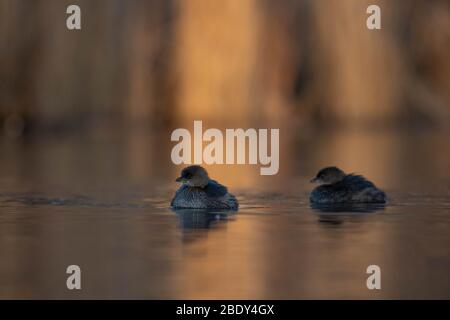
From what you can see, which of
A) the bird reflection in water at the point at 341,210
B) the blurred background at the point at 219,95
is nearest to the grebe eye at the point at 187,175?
the blurred background at the point at 219,95

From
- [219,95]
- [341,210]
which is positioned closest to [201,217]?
[341,210]

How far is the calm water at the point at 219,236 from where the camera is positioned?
720 centimetres

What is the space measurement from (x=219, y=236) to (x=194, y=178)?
205 centimetres

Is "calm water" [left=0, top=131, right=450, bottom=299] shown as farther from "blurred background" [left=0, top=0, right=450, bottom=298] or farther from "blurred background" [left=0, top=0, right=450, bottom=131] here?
"blurred background" [left=0, top=0, right=450, bottom=131]

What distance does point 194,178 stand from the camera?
441 inches

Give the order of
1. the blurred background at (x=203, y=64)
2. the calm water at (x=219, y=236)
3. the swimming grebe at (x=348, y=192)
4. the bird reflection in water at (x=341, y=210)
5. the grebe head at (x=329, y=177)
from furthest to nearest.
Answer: the blurred background at (x=203, y=64)
the grebe head at (x=329, y=177)
the swimming grebe at (x=348, y=192)
the bird reflection in water at (x=341, y=210)
the calm water at (x=219, y=236)

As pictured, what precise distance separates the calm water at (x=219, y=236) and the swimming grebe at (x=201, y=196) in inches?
6.4

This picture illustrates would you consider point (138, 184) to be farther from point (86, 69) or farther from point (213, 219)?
point (86, 69)

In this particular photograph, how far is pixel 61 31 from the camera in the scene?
18703 millimetres

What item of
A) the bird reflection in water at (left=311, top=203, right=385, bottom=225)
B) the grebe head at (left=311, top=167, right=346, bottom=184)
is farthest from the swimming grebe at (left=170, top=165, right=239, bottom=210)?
the grebe head at (left=311, top=167, right=346, bottom=184)

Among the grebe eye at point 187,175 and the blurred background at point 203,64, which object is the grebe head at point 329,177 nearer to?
the grebe eye at point 187,175

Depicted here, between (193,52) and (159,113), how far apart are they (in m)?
1.54

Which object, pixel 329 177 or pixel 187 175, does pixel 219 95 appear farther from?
pixel 187 175

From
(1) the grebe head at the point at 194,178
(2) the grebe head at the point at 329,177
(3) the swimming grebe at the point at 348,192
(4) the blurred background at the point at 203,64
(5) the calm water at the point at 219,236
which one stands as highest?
(4) the blurred background at the point at 203,64
